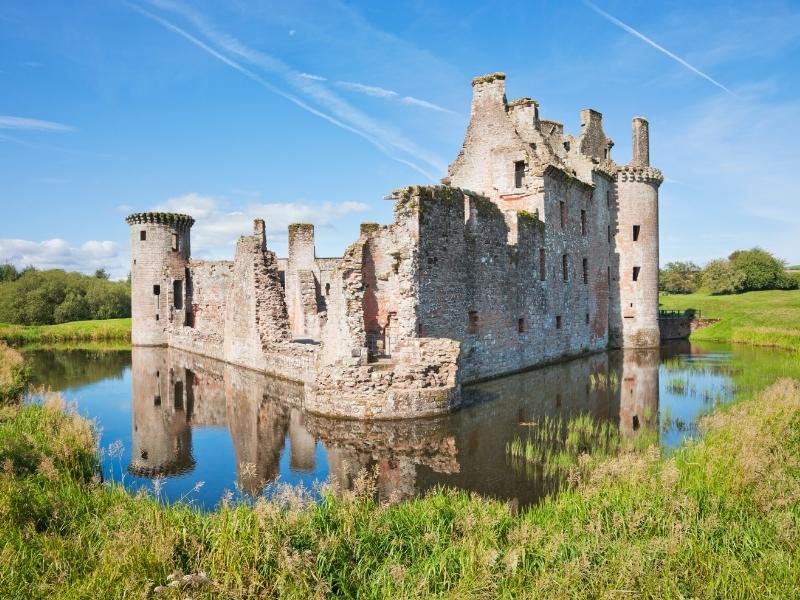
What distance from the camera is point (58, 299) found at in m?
47.4

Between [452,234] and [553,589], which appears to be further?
[452,234]

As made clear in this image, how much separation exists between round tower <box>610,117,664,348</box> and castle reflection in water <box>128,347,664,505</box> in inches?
321

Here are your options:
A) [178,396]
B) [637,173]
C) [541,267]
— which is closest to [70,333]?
[178,396]

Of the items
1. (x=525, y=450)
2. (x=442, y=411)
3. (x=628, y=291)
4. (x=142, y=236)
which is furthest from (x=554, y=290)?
(x=142, y=236)

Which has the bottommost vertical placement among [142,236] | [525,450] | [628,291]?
[525,450]

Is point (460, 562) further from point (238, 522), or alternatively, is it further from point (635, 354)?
point (635, 354)

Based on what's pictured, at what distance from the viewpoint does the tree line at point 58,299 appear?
4538cm

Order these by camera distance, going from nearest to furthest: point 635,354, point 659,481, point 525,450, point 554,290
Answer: point 659,481 → point 525,450 → point 554,290 → point 635,354

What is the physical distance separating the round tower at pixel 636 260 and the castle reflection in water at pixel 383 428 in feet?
26.8

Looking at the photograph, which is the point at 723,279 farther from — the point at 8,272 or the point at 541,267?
the point at 8,272

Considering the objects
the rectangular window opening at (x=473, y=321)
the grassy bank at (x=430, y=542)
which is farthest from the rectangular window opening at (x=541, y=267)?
the grassy bank at (x=430, y=542)

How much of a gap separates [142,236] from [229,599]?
105ft

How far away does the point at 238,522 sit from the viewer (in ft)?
18.3

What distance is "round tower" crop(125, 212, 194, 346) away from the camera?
3312cm
